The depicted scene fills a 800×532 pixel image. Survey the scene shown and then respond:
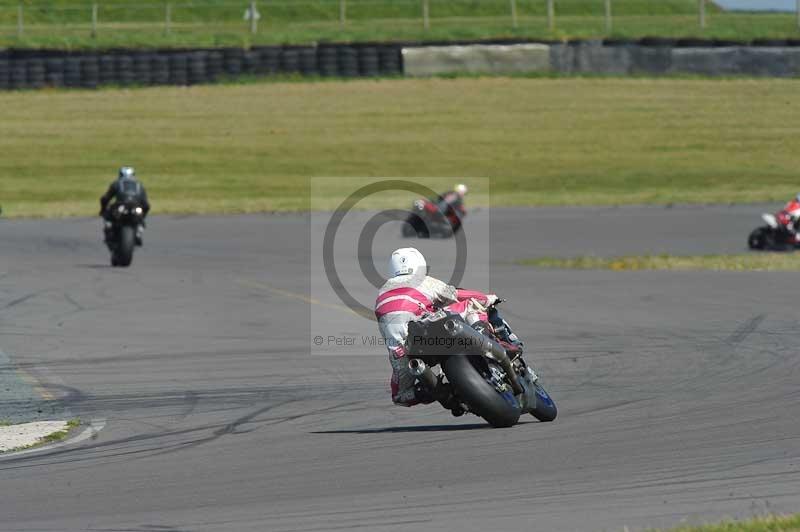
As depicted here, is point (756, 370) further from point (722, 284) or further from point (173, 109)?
point (173, 109)

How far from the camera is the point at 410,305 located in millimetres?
10281

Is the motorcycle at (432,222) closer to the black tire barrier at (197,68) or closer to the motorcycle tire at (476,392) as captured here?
the black tire barrier at (197,68)

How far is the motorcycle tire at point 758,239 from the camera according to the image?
87.4 feet

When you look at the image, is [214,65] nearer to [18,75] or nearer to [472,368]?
[18,75]

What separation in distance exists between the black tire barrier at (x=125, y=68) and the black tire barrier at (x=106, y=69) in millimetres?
160

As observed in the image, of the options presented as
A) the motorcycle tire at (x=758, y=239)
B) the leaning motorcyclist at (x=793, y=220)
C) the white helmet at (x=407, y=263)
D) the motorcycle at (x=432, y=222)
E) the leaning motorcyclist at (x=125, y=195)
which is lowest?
the motorcycle at (x=432, y=222)

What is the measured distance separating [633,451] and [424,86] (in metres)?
38.6

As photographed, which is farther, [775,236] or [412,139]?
[412,139]

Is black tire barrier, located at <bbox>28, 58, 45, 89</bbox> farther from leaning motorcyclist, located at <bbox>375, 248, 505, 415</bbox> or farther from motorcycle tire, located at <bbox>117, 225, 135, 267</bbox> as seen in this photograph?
leaning motorcyclist, located at <bbox>375, 248, 505, 415</bbox>

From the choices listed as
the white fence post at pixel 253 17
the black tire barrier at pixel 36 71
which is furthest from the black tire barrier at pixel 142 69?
the white fence post at pixel 253 17

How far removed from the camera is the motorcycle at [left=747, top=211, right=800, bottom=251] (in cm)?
2619

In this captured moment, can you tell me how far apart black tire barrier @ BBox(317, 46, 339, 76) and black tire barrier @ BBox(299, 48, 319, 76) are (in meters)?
0.13

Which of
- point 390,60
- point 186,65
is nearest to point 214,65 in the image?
point 186,65

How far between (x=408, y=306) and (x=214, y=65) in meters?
36.4
